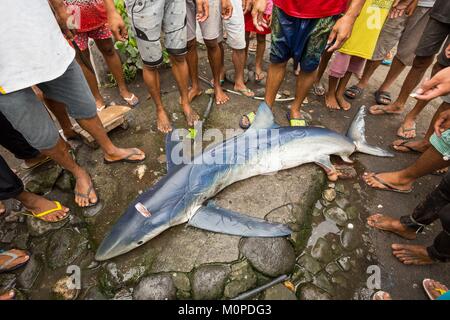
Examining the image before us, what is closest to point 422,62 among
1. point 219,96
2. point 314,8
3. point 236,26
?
point 314,8

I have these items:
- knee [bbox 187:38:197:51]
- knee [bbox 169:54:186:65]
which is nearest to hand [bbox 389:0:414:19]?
knee [bbox 187:38:197:51]

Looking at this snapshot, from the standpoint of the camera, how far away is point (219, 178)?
282 centimetres

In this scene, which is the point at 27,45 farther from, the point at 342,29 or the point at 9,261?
the point at 342,29

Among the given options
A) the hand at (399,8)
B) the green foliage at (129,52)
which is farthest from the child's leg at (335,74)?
the green foliage at (129,52)

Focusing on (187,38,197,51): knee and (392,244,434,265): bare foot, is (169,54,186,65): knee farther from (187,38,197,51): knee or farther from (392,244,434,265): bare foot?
(392,244,434,265): bare foot

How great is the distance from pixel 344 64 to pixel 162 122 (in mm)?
2683

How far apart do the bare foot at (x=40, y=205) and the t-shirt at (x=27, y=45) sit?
3.75 feet

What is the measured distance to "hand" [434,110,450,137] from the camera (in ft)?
8.36

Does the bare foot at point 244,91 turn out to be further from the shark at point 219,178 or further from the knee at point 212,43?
the shark at point 219,178

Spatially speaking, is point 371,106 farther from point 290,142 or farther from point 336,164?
point 290,142

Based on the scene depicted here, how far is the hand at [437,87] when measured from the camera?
6.68 feet

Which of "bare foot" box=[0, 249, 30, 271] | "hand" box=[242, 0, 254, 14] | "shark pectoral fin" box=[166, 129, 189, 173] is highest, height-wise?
"hand" box=[242, 0, 254, 14]

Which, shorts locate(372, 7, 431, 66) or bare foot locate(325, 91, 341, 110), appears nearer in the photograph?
shorts locate(372, 7, 431, 66)

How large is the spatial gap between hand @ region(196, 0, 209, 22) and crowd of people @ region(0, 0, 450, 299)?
0.04 ft
